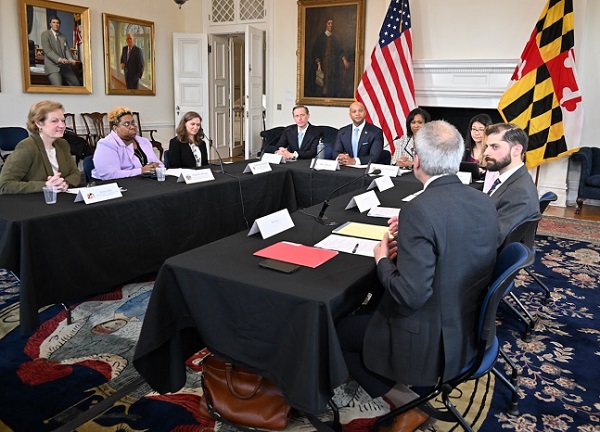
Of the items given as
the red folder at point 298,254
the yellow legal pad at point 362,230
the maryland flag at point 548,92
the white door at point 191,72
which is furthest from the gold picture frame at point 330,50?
the red folder at point 298,254

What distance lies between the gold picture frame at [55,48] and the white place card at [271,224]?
19.9 ft

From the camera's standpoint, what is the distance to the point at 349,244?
2.11 metres

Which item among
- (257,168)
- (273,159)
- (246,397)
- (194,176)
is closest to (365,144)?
(273,159)

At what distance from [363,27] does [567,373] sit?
6.35 metres

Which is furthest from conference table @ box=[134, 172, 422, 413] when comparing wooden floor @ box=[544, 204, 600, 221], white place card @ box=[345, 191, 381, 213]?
wooden floor @ box=[544, 204, 600, 221]

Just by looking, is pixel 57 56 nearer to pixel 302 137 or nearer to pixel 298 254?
pixel 302 137

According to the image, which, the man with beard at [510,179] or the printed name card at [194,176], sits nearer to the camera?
the man with beard at [510,179]

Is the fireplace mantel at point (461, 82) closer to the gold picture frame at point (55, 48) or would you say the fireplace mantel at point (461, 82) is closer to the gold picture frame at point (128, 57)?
the gold picture frame at point (128, 57)

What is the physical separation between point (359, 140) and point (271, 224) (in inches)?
116

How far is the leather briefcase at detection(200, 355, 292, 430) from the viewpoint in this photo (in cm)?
184

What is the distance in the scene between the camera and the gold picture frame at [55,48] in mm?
6824

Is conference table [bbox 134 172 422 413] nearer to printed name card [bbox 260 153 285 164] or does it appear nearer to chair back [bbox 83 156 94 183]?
chair back [bbox 83 156 94 183]

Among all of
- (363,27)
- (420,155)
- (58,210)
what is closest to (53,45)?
(363,27)

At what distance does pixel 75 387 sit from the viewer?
7.20 ft
